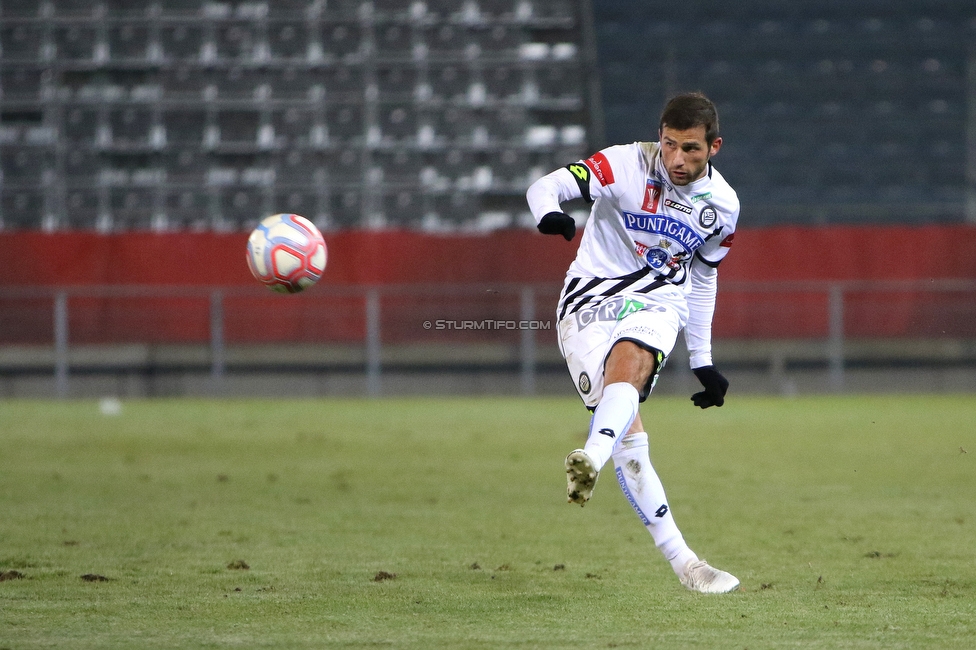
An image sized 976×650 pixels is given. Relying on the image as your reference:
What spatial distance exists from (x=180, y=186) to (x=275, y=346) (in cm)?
380

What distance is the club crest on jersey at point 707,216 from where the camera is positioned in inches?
232

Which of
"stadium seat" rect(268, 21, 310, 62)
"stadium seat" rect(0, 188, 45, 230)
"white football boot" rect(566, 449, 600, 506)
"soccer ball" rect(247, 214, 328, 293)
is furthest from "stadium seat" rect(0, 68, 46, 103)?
"white football boot" rect(566, 449, 600, 506)

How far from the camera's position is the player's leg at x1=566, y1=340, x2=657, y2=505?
5.05m

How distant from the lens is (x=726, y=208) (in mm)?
5957

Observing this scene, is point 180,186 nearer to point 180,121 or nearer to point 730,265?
point 180,121

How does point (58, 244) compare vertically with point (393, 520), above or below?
above

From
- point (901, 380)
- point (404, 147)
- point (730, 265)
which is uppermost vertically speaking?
point (404, 147)

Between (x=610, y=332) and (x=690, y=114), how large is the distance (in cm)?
96

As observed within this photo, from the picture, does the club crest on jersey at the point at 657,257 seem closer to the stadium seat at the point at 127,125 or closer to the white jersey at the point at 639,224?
the white jersey at the point at 639,224

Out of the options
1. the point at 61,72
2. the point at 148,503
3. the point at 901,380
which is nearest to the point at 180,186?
the point at 61,72

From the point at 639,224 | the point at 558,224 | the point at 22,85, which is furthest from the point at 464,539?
the point at 22,85

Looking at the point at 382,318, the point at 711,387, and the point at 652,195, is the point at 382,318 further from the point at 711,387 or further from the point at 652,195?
the point at 652,195

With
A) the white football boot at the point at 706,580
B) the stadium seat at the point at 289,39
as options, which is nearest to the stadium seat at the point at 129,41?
the stadium seat at the point at 289,39

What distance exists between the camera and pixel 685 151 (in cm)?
565
